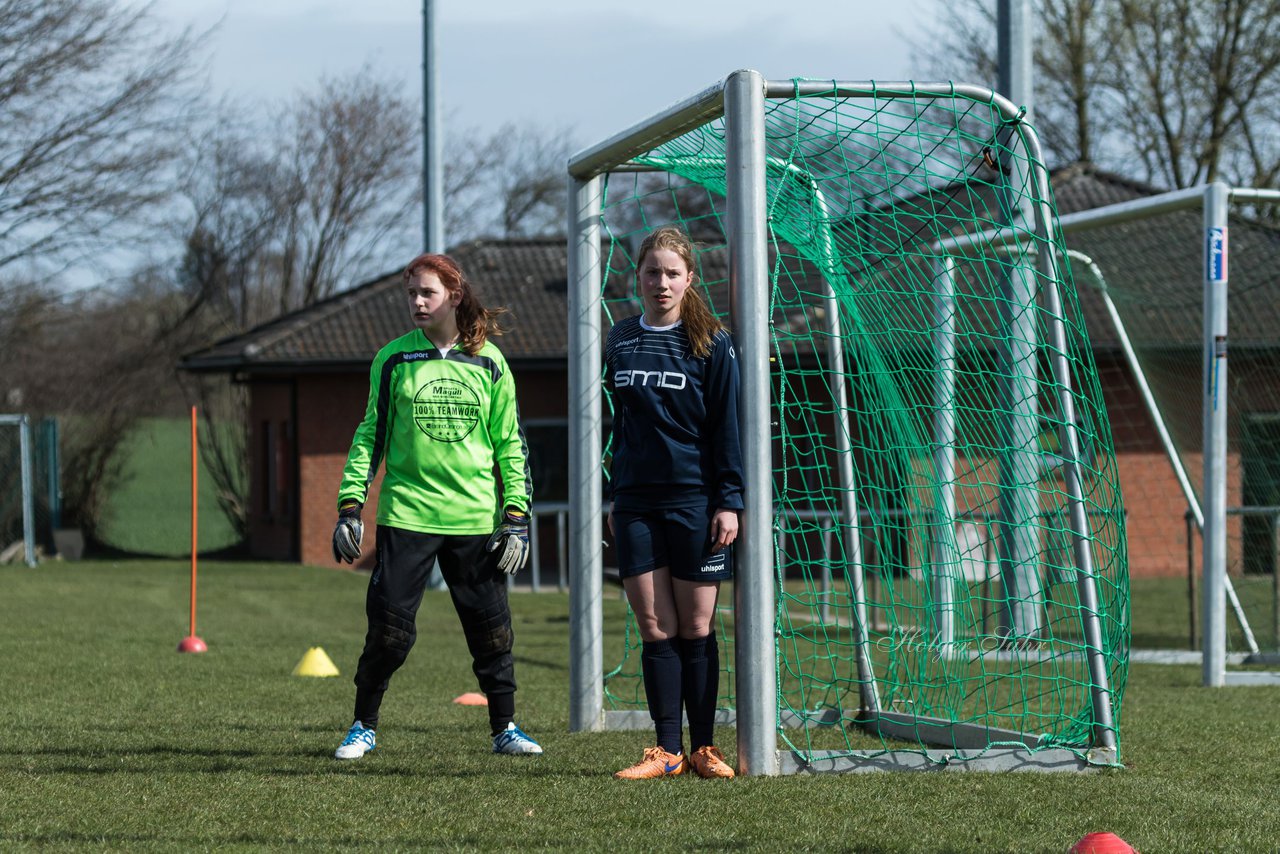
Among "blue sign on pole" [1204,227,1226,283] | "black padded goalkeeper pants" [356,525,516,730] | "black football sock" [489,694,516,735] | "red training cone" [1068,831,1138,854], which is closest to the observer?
"red training cone" [1068,831,1138,854]

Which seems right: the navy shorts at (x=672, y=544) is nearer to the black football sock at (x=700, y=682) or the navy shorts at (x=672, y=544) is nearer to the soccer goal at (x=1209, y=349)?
the black football sock at (x=700, y=682)

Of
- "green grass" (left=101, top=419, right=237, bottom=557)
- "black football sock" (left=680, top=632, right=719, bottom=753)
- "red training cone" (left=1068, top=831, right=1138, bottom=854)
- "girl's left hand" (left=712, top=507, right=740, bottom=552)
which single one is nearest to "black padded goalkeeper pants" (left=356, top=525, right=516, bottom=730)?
"black football sock" (left=680, top=632, right=719, bottom=753)

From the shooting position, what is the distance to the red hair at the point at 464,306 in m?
5.91

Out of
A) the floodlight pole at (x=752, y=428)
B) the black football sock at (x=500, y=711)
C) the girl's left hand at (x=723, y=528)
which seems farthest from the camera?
the black football sock at (x=500, y=711)

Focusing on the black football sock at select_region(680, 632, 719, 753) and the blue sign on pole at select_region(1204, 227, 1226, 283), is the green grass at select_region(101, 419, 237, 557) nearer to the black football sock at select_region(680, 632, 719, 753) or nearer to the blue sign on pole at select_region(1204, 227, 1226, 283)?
the blue sign on pole at select_region(1204, 227, 1226, 283)

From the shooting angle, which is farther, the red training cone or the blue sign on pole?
the blue sign on pole

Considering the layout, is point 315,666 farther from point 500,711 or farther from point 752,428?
point 752,428

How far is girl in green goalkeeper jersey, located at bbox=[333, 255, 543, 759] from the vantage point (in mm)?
5812

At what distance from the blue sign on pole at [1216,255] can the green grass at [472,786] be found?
7.72 ft

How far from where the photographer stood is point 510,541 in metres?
5.83

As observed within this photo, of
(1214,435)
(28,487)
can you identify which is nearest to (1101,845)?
(1214,435)

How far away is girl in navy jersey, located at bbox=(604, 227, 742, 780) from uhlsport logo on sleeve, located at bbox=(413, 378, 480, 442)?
678 millimetres

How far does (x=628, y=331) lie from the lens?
5570 mm

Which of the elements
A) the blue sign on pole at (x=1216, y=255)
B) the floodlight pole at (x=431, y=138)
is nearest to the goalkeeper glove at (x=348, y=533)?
the blue sign on pole at (x=1216, y=255)
